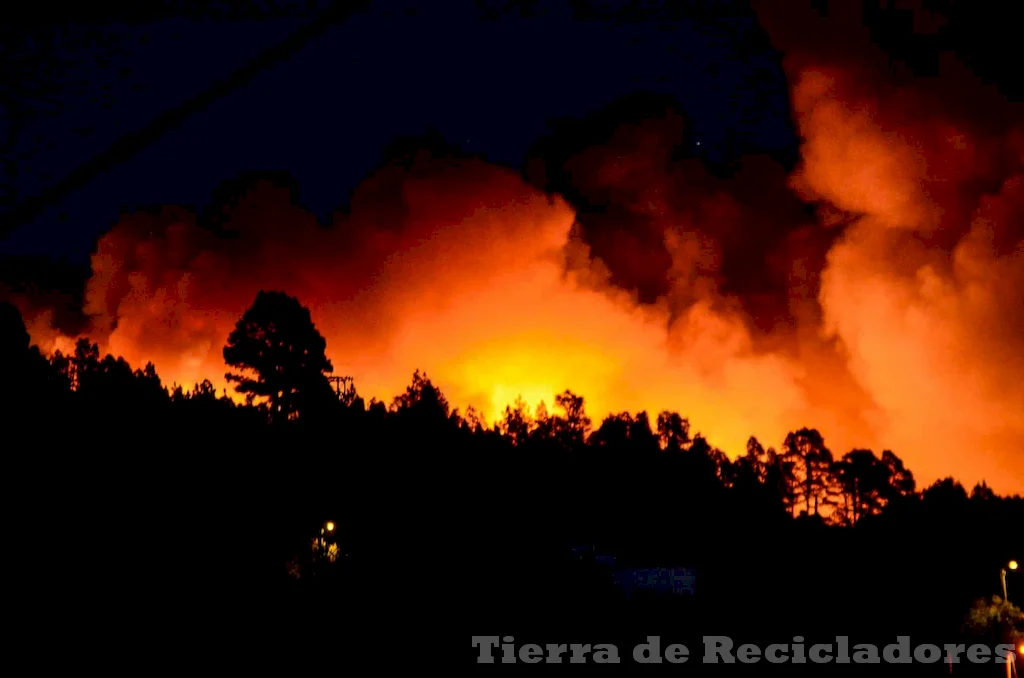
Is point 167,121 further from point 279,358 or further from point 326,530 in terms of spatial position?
point 279,358

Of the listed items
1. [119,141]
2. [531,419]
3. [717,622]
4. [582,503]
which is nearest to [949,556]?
[582,503]

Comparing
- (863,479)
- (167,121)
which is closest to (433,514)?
(167,121)

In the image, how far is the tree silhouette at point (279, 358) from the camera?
62.4m

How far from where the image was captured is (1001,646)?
30.3 meters

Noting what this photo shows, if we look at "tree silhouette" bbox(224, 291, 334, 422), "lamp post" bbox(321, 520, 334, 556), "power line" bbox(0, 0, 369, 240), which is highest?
"tree silhouette" bbox(224, 291, 334, 422)

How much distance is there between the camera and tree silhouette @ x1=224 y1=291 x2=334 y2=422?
205 feet

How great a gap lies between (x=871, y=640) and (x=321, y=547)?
23.4 meters

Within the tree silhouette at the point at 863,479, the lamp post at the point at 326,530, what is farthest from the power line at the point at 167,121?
the tree silhouette at the point at 863,479

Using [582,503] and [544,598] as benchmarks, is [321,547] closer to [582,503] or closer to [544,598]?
[544,598]

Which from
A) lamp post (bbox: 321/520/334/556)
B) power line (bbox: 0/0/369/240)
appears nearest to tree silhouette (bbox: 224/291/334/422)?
lamp post (bbox: 321/520/334/556)

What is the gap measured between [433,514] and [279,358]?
33.2 meters

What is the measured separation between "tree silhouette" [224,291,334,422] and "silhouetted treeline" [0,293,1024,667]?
160mm

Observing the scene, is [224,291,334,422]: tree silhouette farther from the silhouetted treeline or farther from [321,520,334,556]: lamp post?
[321,520,334,556]: lamp post

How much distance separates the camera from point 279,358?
63406 mm
